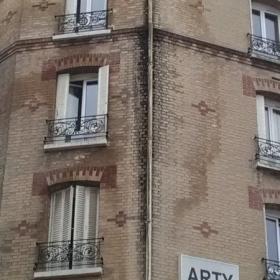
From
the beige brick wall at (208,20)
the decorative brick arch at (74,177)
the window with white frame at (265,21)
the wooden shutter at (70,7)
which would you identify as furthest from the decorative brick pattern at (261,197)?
the wooden shutter at (70,7)

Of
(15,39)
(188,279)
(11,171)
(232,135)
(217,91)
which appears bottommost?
(188,279)

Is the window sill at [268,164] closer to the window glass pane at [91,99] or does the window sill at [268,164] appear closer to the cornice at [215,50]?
the cornice at [215,50]

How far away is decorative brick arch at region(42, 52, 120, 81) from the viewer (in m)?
19.0

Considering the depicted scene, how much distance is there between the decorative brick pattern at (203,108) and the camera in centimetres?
1859

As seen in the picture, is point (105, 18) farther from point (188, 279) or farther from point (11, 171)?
point (188, 279)

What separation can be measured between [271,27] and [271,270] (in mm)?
7565

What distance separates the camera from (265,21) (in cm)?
2148

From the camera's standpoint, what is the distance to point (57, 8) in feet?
66.5

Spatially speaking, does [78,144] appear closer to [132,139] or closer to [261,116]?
[132,139]

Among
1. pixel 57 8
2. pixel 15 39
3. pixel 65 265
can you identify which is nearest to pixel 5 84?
pixel 15 39

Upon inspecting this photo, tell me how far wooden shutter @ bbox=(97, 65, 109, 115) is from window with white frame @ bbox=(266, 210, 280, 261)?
4785 mm

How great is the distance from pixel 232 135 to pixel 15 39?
20.9ft

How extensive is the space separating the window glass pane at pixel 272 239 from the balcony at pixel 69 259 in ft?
13.7

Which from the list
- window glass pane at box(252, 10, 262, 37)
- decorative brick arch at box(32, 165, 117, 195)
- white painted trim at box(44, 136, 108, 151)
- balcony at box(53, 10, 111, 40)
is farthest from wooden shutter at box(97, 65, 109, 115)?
window glass pane at box(252, 10, 262, 37)
